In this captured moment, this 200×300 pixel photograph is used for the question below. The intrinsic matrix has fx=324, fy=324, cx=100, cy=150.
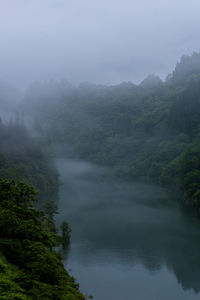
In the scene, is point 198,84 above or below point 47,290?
above

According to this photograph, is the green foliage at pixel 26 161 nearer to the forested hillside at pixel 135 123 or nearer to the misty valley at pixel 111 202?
the misty valley at pixel 111 202

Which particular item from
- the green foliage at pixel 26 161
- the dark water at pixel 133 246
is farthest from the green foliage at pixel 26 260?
the green foliage at pixel 26 161

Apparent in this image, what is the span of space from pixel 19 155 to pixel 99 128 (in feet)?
236

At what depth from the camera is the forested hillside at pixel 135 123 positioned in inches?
3061

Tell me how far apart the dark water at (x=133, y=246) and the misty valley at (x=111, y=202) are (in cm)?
13

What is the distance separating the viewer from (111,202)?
61.8 meters

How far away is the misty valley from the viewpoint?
18.5 meters

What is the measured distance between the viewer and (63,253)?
3550 centimetres

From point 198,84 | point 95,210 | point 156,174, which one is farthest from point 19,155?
point 198,84

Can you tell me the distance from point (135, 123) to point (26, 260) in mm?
98310

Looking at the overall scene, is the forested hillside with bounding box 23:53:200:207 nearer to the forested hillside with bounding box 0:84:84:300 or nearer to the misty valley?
the misty valley

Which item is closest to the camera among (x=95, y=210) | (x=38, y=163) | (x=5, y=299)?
(x=5, y=299)

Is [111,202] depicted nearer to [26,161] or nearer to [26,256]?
[26,161]

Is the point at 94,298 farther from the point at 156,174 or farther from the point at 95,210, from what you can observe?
the point at 156,174
